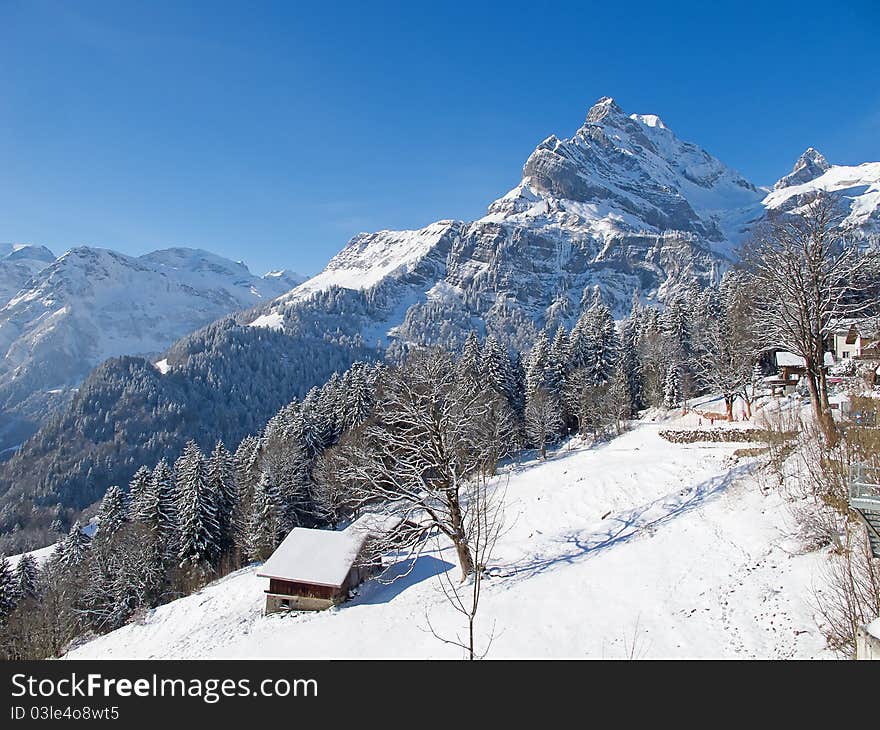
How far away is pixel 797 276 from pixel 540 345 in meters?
41.1

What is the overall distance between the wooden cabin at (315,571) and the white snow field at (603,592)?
1.14 m

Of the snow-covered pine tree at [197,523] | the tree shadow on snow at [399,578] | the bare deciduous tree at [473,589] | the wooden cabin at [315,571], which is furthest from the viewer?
the snow-covered pine tree at [197,523]

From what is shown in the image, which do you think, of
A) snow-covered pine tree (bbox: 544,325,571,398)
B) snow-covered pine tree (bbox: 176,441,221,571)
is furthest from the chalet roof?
snow-covered pine tree (bbox: 544,325,571,398)

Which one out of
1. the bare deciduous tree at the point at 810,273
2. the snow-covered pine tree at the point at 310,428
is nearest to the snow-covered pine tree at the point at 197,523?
the snow-covered pine tree at the point at 310,428

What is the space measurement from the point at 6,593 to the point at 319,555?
96.1 feet

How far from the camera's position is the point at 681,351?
5650 cm

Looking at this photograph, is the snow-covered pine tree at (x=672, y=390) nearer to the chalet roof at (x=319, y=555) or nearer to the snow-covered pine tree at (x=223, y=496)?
the chalet roof at (x=319, y=555)

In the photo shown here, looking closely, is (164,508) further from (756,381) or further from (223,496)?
(756,381)

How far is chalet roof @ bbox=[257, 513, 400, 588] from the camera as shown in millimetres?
24094

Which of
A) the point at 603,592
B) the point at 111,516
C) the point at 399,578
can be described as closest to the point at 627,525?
the point at 603,592

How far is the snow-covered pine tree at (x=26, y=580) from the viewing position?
39.1m

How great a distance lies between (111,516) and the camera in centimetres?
4378

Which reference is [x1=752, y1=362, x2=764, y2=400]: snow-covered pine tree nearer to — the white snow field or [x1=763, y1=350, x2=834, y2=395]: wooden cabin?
[x1=763, y1=350, x2=834, y2=395]: wooden cabin

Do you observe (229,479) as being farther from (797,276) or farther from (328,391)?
(797,276)
